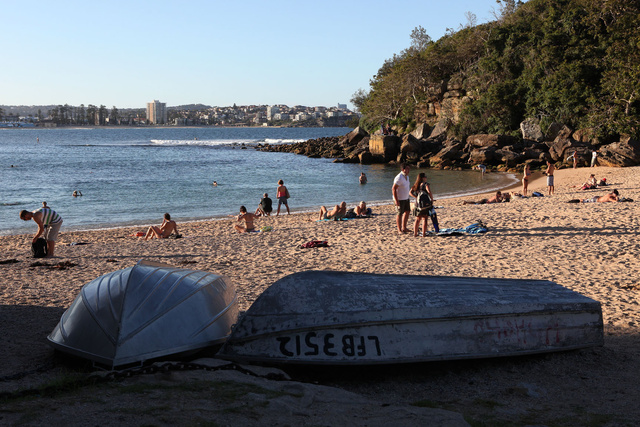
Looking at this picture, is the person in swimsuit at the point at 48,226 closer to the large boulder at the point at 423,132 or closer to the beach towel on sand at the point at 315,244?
the beach towel on sand at the point at 315,244

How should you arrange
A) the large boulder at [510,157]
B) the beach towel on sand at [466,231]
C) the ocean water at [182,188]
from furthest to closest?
the large boulder at [510,157], the ocean water at [182,188], the beach towel on sand at [466,231]

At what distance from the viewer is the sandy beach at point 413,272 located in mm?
4012

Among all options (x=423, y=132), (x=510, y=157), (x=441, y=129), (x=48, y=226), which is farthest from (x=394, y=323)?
(x=423, y=132)

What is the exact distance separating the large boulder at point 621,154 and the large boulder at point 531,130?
746cm

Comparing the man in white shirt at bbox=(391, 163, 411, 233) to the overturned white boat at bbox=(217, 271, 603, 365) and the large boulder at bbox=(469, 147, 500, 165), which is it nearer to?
the overturned white boat at bbox=(217, 271, 603, 365)

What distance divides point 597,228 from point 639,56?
25076mm

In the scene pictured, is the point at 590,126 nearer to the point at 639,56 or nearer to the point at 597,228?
the point at 639,56

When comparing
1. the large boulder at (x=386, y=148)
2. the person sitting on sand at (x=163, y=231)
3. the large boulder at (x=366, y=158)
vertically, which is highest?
the large boulder at (x=386, y=148)

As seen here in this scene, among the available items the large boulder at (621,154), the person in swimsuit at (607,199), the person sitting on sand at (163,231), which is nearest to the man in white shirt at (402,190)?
the person sitting on sand at (163,231)

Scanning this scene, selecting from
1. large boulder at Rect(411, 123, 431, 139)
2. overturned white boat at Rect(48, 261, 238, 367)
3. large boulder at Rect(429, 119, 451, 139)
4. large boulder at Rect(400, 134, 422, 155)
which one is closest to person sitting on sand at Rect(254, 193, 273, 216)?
overturned white boat at Rect(48, 261, 238, 367)

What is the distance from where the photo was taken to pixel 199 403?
12.9ft

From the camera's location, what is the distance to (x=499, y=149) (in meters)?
38.1

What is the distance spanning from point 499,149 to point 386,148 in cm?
1049

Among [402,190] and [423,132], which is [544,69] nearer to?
[423,132]
